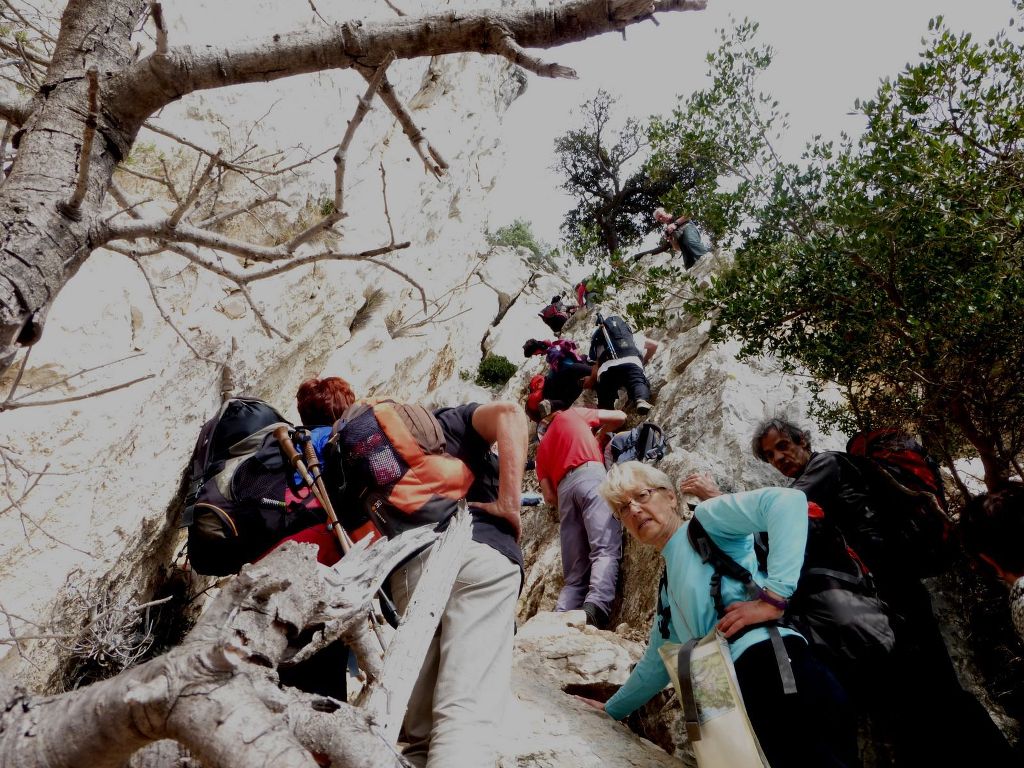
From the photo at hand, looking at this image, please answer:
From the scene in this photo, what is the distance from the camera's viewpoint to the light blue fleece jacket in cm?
340

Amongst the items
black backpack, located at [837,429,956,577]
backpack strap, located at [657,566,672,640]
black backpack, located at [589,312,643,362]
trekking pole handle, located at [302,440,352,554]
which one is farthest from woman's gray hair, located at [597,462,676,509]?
black backpack, located at [589,312,643,362]

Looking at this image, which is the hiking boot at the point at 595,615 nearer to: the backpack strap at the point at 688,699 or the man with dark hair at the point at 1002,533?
the backpack strap at the point at 688,699

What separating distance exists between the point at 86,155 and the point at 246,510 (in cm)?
235

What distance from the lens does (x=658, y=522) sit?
4094mm

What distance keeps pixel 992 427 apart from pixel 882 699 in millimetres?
2098

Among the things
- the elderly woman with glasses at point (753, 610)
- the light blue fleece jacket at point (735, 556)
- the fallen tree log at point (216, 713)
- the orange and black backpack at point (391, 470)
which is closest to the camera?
the fallen tree log at point (216, 713)

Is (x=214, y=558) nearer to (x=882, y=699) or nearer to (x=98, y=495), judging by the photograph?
(x=98, y=495)

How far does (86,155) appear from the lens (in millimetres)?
2330

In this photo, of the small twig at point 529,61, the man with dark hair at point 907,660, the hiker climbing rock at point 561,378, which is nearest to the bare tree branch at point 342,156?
the small twig at point 529,61

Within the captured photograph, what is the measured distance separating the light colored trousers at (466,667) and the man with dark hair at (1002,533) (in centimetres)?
272

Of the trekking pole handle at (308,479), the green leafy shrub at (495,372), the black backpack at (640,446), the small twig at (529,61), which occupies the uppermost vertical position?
the green leafy shrub at (495,372)

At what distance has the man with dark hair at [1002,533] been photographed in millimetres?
3658

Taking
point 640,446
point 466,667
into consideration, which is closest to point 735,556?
point 466,667

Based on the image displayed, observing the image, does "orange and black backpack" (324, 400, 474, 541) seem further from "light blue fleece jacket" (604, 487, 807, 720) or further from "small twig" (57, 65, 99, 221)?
"small twig" (57, 65, 99, 221)
